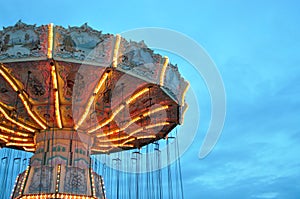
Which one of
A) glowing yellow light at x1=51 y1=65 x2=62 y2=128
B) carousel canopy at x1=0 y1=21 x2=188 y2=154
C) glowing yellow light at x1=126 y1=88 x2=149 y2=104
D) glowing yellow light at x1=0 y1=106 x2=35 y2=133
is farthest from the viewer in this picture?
glowing yellow light at x1=0 y1=106 x2=35 y2=133

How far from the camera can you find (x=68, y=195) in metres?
12.7

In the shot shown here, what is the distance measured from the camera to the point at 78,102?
1294 cm

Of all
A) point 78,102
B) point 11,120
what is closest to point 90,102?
point 78,102

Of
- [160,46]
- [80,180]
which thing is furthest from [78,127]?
[160,46]

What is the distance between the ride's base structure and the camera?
1095 centimetres

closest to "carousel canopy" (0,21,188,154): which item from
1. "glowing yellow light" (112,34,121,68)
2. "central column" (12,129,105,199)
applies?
"glowing yellow light" (112,34,121,68)

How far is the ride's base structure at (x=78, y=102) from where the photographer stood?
35.9ft

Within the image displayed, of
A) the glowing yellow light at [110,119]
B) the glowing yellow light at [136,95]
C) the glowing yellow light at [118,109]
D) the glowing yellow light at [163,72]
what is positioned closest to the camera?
the glowing yellow light at [163,72]

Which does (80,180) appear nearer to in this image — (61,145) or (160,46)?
(61,145)

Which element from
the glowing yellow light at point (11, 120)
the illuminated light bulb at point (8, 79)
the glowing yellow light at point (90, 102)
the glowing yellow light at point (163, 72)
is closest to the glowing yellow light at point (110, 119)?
the glowing yellow light at point (90, 102)

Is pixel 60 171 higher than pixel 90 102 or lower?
lower

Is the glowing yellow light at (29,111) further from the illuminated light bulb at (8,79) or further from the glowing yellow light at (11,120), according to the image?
the glowing yellow light at (11,120)

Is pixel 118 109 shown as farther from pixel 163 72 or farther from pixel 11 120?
pixel 11 120

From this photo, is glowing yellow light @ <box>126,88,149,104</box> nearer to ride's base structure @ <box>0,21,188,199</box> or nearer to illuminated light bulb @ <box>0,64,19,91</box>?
ride's base structure @ <box>0,21,188,199</box>
